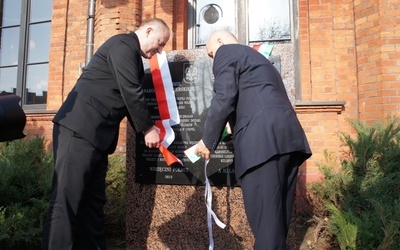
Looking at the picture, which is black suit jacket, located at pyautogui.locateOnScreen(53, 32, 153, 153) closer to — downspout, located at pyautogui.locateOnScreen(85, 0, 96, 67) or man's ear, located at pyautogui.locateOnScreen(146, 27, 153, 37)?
man's ear, located at pyautogui.locateOnScreen(146, 27, 153, 37)

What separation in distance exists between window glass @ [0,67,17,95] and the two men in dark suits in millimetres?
5762

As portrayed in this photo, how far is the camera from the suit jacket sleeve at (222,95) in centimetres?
237

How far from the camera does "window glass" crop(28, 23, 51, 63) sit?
24.3 feet

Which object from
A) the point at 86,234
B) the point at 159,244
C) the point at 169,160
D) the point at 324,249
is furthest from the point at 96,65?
the point at 324,249

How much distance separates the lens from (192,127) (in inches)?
138

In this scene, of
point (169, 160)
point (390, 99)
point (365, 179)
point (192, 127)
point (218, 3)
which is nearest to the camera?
point (169, 160)

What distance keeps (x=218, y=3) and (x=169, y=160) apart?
4.08 meters

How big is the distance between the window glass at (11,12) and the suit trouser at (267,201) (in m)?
7.39

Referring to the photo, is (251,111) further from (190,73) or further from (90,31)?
(90,31)

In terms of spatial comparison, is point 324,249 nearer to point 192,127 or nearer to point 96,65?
point 192,127

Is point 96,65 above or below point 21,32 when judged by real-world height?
below

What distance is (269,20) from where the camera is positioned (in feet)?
20.1

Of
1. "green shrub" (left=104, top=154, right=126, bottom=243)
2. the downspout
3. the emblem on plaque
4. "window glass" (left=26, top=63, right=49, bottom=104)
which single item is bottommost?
"green shrub" (left=104, top=154, right=126, bottom=243)

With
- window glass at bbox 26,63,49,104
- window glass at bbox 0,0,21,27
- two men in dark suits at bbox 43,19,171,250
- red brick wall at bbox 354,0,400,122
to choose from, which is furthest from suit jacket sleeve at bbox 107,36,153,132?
window glass at bbox 0,0,21,27
